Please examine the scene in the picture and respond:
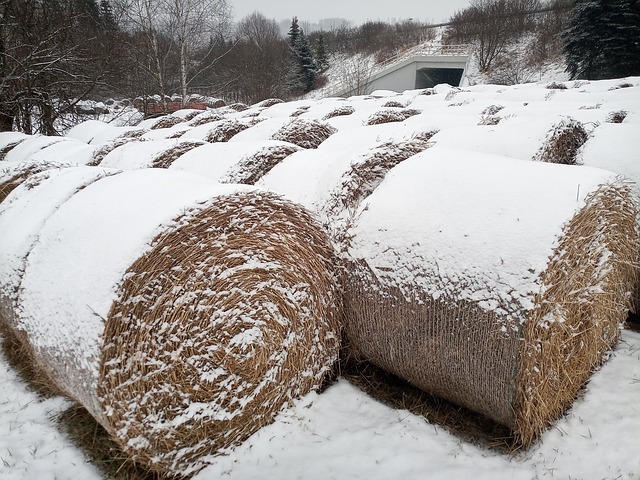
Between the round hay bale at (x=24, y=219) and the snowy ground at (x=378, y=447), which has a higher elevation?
the round hay bale at (x=24, y=219)

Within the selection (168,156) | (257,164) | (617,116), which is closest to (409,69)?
(617,116)

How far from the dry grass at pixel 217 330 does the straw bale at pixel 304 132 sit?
8.96ft

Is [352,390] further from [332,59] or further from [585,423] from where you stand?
[332,59]

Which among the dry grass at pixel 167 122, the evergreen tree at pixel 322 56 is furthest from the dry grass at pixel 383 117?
the evergreen tree at pixel 322 56

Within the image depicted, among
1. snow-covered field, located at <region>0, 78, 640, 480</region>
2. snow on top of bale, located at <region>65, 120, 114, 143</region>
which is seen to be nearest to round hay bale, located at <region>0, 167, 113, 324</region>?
snow-covered field, located at <region>0, 78, 640, 480</region>

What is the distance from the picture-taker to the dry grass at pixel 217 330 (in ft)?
6.41

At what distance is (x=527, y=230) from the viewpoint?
6.44 feet

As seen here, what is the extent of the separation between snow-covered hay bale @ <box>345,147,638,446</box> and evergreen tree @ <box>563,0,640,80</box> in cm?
2633

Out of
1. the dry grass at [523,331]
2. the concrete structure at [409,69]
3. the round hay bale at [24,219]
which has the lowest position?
the dry grass at [523,331]

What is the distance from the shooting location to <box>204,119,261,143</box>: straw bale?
628 cm

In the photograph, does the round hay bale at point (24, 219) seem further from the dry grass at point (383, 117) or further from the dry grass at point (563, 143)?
the dry grass at point (383, 117)

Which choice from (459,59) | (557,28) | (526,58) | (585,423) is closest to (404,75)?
(459,59)

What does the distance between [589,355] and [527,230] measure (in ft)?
3.86

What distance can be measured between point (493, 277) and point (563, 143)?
240 cm
